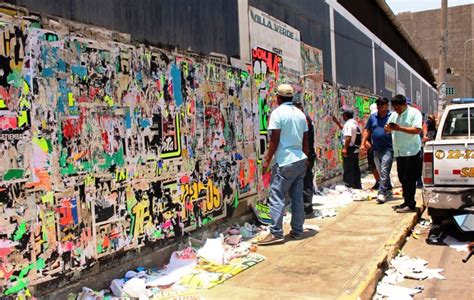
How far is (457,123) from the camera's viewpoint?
7.25 m

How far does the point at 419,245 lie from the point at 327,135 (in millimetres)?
5497

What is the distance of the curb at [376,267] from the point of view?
4.32m

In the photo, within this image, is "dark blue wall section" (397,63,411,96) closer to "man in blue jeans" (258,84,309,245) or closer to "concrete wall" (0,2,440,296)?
"concrete wall" (0,2,440,296)

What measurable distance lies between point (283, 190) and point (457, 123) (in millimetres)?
3169

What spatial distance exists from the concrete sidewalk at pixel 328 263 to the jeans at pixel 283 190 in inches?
12.8

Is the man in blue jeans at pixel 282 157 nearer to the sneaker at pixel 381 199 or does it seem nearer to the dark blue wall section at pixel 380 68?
the sneaker at pixel 381 199

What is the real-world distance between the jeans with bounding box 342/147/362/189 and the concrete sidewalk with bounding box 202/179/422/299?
9.12 feet

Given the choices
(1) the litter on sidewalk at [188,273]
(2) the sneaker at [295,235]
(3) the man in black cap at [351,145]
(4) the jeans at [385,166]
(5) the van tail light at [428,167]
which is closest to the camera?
(1) the litter on sidewalk at [188,273]

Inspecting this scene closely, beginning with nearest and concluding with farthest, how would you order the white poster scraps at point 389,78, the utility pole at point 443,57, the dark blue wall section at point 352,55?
the dark blue wall section at point 352,55 → the utility pole at point 443,57 → the white poster scraps at point 389,78

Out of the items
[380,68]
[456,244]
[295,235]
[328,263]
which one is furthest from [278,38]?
[380,68]

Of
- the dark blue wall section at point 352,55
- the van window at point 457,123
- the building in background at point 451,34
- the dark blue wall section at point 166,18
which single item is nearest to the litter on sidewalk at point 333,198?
the van window at point 457,123

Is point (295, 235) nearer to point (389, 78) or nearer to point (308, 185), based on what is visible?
point (308, 185)

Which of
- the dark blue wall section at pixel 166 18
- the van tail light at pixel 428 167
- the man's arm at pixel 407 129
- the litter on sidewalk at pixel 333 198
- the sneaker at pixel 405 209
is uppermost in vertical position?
the dark blue wall section at pixel 166 18

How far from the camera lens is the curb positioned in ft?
14.2
